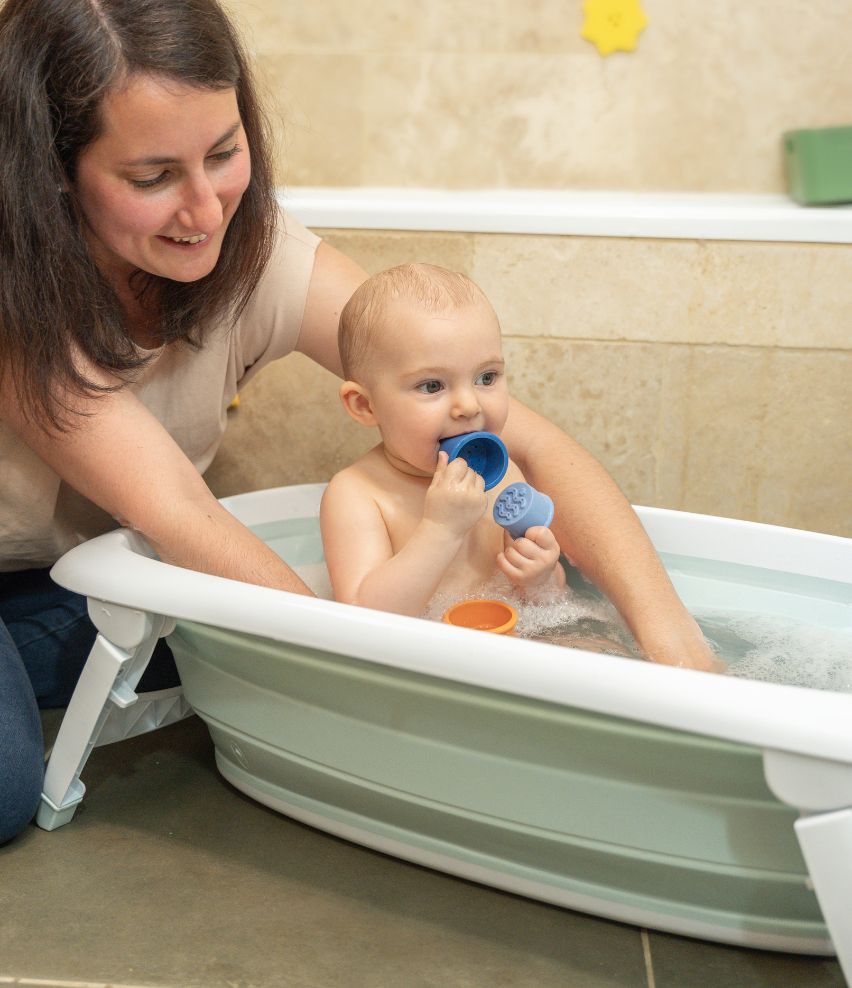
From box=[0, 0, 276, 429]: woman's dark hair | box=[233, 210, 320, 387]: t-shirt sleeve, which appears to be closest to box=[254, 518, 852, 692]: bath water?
box=[233, 210, 320, 387]: t-shirt sleeve

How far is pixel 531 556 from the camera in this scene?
1.30 m

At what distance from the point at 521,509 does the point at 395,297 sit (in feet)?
0.89

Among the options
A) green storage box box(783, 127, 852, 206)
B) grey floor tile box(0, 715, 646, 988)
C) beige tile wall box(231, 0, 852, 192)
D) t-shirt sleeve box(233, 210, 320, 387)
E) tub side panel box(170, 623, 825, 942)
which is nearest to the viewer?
tub side panel box(170, 623, 825, 942)

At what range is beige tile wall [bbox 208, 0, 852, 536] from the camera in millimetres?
1911

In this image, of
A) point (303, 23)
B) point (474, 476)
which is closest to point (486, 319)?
point (474, 476)

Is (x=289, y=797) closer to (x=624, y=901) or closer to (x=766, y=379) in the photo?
(x=624, y=901)

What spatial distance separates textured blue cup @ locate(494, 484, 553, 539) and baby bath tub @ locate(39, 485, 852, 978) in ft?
0.83

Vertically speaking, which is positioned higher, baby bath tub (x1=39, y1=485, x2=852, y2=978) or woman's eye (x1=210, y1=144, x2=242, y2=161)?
woman's eye (x1=210, y1=144, x2=242, y2=161)

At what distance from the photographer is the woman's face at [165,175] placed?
3.91 ft

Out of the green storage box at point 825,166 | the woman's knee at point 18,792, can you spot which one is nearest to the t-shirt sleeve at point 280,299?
the woman's knee at point 18,792

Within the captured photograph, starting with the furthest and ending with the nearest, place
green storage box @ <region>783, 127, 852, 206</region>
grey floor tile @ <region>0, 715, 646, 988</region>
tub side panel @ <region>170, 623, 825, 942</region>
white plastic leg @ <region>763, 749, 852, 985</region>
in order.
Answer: green storage box @ <region>783, 127, 852, 206</region>
grey floor tile @ <region>0, 715, 646, 988</region>
tub side panel @ <region>170, 623, 825, 942</region>
white plastic leg @ <region>763, 749, 852, 985</region>

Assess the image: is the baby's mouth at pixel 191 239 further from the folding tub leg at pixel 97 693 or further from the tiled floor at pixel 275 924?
the tiled floor at pixel 275 924

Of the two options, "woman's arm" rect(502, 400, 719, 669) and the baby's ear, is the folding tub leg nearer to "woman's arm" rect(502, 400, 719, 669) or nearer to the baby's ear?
the baby's ear

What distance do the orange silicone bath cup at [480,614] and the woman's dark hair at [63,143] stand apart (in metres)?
0.46
